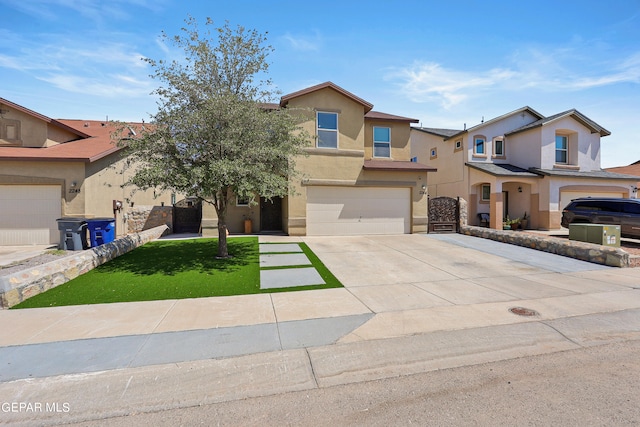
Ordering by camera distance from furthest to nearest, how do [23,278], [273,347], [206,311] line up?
[23,278], [206,311], [273,347]

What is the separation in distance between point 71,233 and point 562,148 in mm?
27993

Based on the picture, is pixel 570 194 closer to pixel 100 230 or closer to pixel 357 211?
pixel 357 211

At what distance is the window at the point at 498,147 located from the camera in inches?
785

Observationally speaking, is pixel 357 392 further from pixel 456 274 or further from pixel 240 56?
pixel 240 56

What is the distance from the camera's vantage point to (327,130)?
47.4ft

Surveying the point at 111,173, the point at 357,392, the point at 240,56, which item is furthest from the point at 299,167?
the point at 357,392

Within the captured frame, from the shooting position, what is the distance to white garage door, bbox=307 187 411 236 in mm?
14453

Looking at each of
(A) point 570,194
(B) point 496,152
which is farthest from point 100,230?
(A) point 570,194

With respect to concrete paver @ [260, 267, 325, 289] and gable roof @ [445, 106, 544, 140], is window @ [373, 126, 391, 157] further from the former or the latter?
concrete paver @ [260, 267, 325, 289]

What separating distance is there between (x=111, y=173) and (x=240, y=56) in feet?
34.2

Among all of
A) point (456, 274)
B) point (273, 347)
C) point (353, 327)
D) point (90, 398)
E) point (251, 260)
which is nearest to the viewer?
point (90, 398)

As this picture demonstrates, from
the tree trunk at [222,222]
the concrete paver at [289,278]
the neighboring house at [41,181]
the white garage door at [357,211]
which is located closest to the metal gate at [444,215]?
the white garage door at [357,211]

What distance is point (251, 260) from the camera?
9289mm

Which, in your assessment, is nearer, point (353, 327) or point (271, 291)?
point (353, 327)
